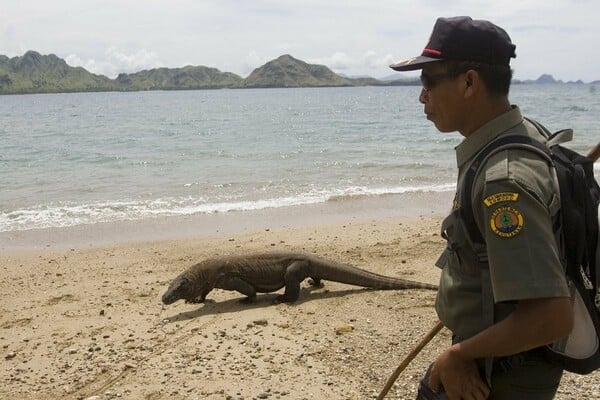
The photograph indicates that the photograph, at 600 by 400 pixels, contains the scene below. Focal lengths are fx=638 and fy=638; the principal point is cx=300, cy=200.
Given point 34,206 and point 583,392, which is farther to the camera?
point 34,206

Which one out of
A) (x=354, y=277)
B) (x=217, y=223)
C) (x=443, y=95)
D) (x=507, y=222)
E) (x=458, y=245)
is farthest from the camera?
(x=217, y=223)

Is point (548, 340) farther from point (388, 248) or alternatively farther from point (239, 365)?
point (388, 248)

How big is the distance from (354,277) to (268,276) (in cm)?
110

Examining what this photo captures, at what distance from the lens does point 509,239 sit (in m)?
1.97

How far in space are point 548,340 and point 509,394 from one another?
0.38 metres

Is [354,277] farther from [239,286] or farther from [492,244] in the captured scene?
[492,244]

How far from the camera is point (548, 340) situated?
6.62ft

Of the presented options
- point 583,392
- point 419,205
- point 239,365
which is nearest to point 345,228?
point 419,205

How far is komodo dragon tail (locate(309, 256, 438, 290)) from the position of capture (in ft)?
25.9

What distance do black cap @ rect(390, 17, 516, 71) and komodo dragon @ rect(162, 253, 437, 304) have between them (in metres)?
5.83

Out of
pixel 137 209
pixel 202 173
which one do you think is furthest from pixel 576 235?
pixel 202 173

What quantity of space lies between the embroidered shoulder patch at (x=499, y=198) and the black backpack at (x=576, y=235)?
0.47 feet

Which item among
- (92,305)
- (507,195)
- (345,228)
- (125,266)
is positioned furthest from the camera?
(345,228)

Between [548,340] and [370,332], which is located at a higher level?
[548,340]
